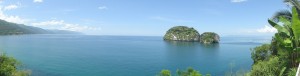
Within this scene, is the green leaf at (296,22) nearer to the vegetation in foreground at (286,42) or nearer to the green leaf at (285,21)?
the vegetation in foreground at (286,42)

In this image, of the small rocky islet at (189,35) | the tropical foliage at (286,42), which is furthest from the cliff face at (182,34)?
the tropical foliage at (286,42)

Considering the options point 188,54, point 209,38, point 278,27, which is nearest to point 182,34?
point 209,38

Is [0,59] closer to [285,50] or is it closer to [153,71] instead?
[285,50]

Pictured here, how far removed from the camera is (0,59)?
2556 cm

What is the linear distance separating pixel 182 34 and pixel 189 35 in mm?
5928

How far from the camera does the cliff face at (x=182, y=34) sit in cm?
17912

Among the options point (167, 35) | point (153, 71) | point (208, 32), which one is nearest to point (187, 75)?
point (153, 71)

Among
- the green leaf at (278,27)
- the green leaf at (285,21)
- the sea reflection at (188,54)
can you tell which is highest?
the green leaf at (285,21)

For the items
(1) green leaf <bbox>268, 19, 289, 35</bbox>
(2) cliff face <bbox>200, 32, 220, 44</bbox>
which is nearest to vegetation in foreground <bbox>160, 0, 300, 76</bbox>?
(1) green leaf <bbox>268, 19, 289, 35</bbox>

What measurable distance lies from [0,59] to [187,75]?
14.6 metres

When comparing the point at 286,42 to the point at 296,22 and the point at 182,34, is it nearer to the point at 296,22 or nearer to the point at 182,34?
the point at 296,22

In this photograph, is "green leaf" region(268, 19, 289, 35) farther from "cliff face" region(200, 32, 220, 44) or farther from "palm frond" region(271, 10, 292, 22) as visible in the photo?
"cliff face" region(200, 32, 220, 44)

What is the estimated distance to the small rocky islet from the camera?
161875mm

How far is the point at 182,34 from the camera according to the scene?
185375 millimetres
